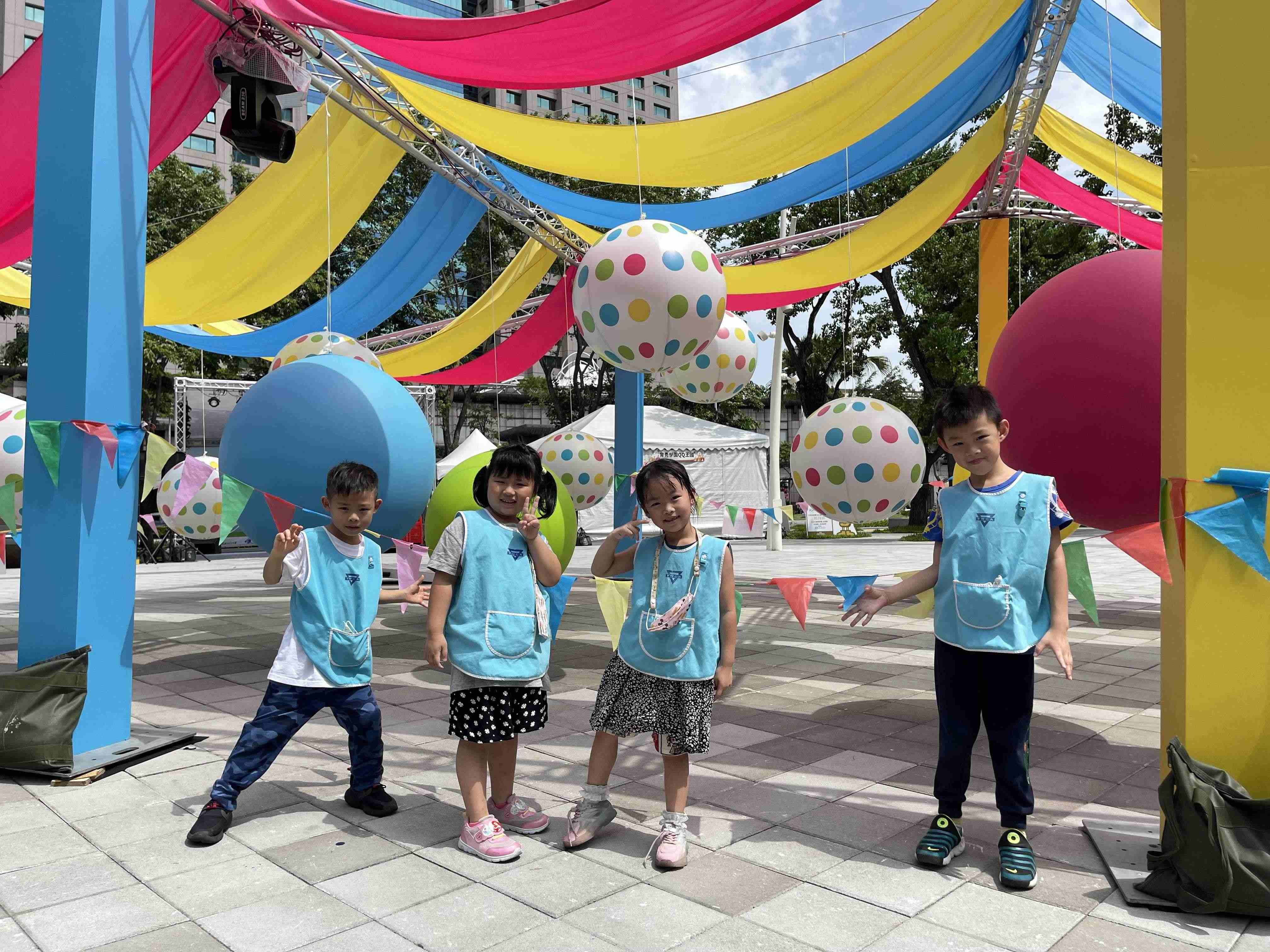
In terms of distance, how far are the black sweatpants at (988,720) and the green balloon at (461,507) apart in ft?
12.1

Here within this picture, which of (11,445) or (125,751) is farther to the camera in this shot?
(11,445)

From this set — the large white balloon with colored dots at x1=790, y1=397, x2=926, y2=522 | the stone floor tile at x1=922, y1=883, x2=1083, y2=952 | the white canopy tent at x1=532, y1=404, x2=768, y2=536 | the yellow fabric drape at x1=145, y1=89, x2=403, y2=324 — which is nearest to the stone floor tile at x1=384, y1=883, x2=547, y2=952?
the stone floor tile at x1=922, y1=883, x2=1083, y2=952

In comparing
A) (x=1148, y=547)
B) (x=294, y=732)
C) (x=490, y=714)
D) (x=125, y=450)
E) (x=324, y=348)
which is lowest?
(x=294, y=732)

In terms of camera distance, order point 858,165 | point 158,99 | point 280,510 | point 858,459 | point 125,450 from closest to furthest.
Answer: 1. point 125,450
2. point 280,510
3. point 158,99
4. point 858,459
5. point 858,165

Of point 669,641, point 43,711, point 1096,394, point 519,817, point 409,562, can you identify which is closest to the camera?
point 669,641

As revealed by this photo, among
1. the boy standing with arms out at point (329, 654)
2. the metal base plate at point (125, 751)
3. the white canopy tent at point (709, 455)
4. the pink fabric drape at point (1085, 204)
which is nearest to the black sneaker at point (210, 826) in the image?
the boy standing with arms out at point (329, 654)

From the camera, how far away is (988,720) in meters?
3.27

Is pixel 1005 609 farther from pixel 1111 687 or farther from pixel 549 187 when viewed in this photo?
pixel 549 187

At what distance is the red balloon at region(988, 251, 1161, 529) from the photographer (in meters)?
4.25

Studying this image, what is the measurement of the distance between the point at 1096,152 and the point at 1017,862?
795 centimetres

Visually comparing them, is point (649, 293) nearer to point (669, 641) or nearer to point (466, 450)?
point (669, 641)

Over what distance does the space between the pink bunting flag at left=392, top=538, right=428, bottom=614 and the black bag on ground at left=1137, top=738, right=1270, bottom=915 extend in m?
3.04

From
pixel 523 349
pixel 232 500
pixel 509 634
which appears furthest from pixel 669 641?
pixel 523 349

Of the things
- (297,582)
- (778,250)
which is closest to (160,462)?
(297,582)
